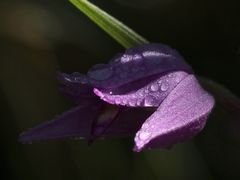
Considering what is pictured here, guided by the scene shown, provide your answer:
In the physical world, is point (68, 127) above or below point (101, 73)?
below

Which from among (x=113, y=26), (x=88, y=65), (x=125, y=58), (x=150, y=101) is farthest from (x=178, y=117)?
(x=88, y=65)

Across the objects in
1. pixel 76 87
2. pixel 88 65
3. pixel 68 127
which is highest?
pixel 76 87

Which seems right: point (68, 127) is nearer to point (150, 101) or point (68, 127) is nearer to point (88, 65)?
point (150, 101)

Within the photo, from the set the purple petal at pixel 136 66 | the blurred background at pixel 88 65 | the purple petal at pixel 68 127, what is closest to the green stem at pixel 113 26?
the purple petal at pixel 136 66

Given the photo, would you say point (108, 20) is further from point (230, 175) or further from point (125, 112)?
point (230, 175)

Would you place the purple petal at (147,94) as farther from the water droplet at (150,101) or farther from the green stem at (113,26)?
the green stem at (113,26)

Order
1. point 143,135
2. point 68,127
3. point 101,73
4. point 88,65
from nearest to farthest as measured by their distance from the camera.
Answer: point 143,135 → point 101,73 → point 68,127 → point 88,65

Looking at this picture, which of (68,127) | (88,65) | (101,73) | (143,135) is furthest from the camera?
(88,65)
